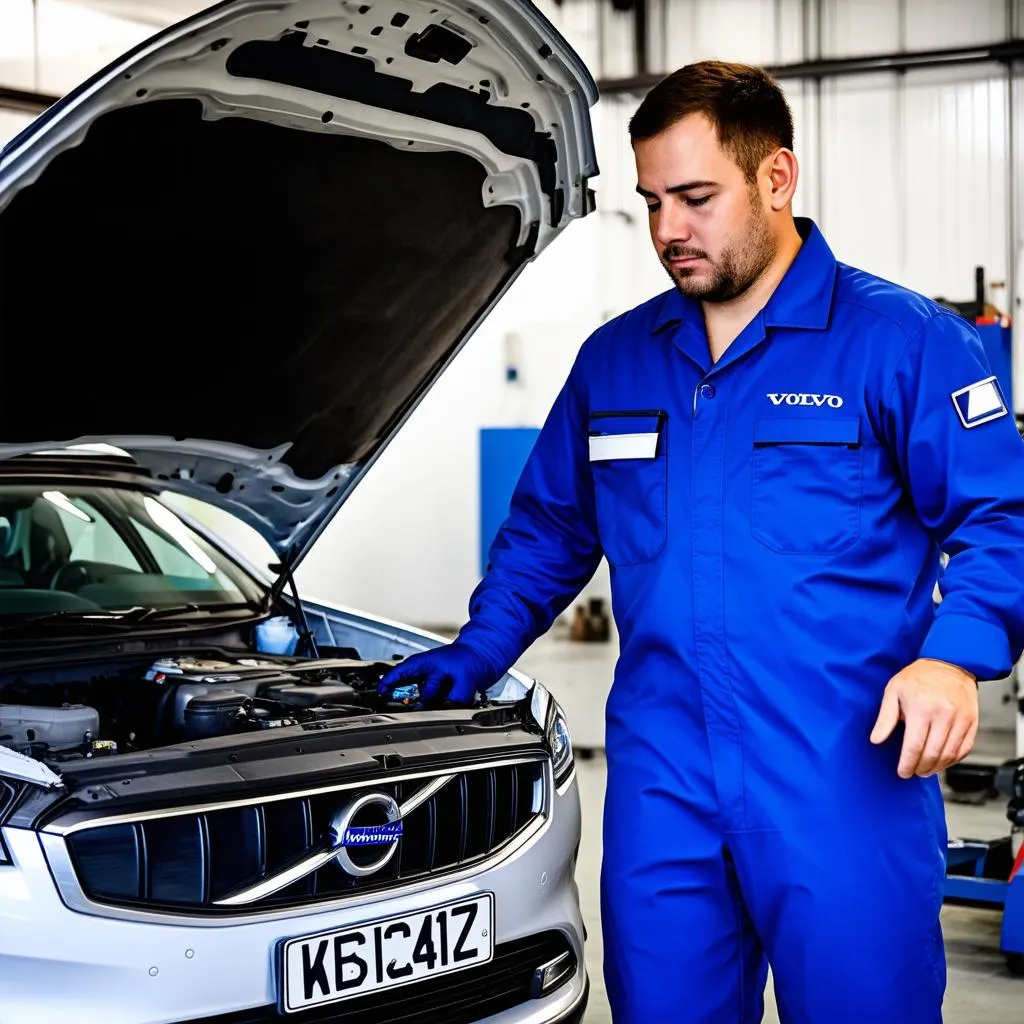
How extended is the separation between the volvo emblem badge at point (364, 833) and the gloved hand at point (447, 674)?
17 cm

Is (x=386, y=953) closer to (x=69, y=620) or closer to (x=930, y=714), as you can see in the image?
(x=930, y=714)

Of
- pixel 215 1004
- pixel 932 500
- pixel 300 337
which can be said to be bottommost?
pixel 215 1004

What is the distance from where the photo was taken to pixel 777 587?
167 centimetres

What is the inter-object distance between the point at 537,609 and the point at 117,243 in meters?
0.95

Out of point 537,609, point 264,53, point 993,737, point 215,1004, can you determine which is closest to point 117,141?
point 264,53

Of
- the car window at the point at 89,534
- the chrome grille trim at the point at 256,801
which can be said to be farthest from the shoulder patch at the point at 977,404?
the car window at the point at 89,534

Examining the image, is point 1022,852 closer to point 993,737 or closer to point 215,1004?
point 215,1004

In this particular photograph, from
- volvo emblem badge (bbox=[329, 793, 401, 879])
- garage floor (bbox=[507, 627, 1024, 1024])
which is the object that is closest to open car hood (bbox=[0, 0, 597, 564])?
volvo emblem badge (bbox=[329, 793, 401, 879])

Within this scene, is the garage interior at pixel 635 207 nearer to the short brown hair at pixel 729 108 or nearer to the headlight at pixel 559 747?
the headlight at pixel 559 747

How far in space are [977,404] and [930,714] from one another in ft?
1.32

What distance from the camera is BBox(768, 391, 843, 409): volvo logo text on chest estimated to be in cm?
170

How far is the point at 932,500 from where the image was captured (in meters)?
1.66

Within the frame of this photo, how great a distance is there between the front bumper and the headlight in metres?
0.41

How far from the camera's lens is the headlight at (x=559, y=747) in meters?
2.39
